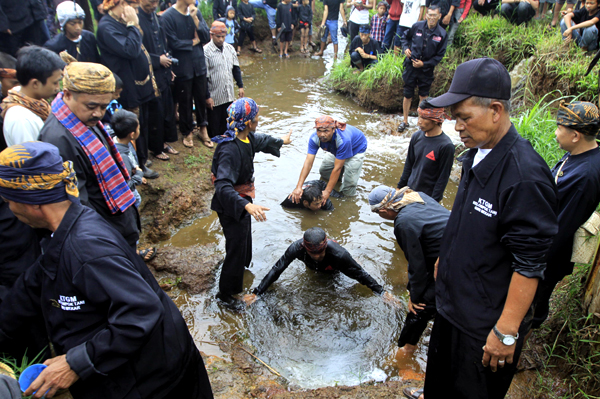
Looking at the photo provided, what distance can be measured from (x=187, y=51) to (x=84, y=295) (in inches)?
194

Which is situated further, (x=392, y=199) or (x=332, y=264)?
(x=332, y=264)

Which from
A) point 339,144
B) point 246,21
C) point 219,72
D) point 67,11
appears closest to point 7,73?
point 67,11

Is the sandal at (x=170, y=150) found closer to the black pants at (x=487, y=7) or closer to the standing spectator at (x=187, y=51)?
the standing spectator at (x=187, y=51)

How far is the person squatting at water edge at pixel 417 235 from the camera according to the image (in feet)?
8.93

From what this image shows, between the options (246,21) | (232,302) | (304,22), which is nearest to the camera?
(232,302)

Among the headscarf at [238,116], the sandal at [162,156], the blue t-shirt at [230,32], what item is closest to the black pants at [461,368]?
the headscarf at [238,116]

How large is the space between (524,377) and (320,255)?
190 centimetres

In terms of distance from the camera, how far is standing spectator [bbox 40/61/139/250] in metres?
2.37

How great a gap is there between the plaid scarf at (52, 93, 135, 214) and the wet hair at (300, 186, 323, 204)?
2.79m

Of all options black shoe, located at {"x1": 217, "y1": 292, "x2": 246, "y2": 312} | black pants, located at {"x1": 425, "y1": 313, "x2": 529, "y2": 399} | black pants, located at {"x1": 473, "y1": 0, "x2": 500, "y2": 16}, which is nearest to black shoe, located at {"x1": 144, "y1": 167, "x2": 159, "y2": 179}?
black shoe, located at {"x1": 217, "y1": 292, "x2": 246, "y2": 312}

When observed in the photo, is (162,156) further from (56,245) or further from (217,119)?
(56,245)

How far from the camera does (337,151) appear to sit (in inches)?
208

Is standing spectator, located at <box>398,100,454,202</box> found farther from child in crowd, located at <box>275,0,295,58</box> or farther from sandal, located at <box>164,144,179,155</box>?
child in crowd, located at <box>275,0,295,58</box>

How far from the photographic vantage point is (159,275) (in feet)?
13.5
